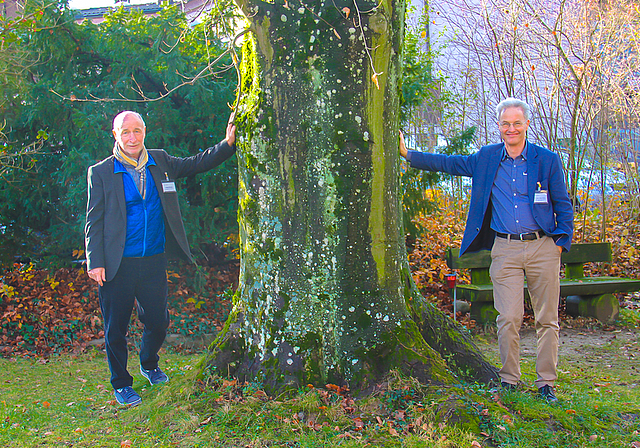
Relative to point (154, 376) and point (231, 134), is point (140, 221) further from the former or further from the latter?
point (154, 376)

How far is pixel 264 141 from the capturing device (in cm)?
355

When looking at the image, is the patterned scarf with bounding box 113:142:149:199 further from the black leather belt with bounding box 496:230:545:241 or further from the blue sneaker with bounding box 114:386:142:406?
the black leather belt with bounding box 496:230:545:241

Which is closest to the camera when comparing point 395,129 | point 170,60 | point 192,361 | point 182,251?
point 395,129

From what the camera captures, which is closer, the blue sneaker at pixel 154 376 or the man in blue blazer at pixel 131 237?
the man in blue blazer at pixel 131 237

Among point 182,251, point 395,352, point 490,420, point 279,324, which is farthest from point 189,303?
point 490,420

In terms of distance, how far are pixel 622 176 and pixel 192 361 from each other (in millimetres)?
9255

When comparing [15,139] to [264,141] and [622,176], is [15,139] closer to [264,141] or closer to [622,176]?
[264,141]

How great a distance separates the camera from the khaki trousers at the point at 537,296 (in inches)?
146

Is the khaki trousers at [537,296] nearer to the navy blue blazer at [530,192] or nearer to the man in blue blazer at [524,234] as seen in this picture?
the man in blue blazer at [524,234]

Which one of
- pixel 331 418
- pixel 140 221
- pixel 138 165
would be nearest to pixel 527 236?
pixel 331 418

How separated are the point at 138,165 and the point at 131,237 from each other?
57 centimetres

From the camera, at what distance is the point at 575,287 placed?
653 centimetres

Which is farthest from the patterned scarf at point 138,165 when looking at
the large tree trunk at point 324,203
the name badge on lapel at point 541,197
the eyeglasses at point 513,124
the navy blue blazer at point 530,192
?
the name badge on lapel at point 541,197

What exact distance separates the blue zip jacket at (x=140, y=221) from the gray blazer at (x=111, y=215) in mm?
58
